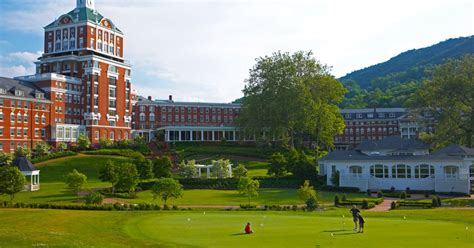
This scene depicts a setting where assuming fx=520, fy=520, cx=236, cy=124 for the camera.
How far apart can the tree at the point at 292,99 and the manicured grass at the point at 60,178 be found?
27639 millimetres

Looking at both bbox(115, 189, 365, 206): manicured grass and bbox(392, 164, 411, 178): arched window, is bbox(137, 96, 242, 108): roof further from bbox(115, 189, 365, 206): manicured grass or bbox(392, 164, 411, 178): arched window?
bbox(392, 164, 411, 178): arched window

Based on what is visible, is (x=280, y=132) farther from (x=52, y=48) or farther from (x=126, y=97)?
(x=52, y=48)

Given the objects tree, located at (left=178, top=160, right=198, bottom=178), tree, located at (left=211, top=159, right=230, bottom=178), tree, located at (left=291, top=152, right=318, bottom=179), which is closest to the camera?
tree, located at (left=291, top=152, right=318, bottom=179)

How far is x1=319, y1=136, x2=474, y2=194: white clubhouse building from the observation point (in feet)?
189

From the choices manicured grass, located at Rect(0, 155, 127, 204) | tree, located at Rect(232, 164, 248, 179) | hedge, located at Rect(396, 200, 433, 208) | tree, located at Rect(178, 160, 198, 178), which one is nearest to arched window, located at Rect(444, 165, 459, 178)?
hedge, located at Rect(396, 200, 433, 208)

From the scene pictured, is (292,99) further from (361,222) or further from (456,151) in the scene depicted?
(361,222)

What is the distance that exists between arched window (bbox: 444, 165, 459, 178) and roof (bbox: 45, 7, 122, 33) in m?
71.4

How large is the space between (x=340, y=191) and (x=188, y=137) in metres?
64.2

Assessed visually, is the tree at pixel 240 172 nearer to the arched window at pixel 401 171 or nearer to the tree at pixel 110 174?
the tree at pixel 110 174

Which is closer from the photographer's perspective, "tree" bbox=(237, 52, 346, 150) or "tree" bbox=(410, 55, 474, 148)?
"tree" bbox=(410, 55, 474, 148)

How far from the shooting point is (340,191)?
2394 inches

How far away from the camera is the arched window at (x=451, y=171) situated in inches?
2255

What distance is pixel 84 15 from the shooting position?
101562 millimetres

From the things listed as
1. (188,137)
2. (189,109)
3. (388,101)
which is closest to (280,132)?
(188,137)
